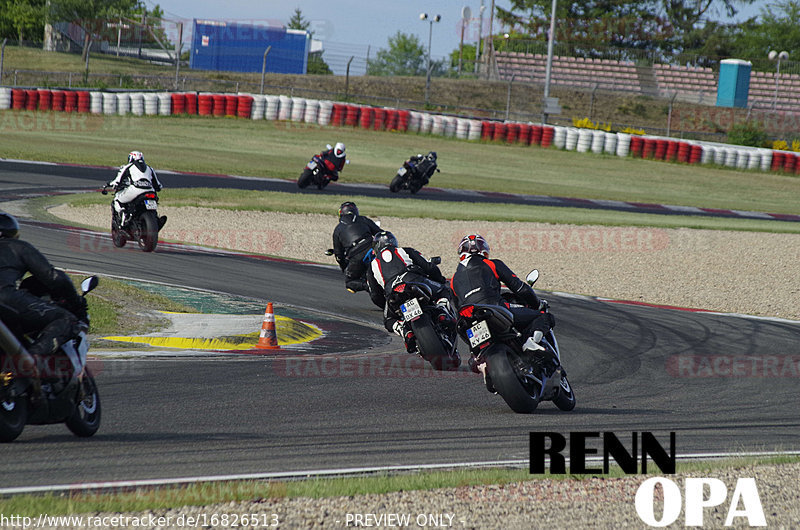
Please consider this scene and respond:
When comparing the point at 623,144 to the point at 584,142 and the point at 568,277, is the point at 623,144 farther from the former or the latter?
the point at 568,277

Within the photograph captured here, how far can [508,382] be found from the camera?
24.6 ft

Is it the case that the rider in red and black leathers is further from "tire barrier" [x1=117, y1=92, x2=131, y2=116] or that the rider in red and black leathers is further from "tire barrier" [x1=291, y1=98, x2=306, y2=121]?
"tire barrier" [x1=291, y1=98, x2=306, y2=121]

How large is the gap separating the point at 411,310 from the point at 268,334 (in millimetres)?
1630

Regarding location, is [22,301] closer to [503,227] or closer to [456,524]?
[456,524]

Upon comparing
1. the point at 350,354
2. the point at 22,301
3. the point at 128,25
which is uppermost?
the point at 128,25

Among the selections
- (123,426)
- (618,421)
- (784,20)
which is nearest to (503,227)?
(618,421)

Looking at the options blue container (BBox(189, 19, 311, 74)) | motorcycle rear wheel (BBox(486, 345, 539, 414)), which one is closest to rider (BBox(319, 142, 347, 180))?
motorcycle rear wheel (BBox(486, 345, 539, 414))

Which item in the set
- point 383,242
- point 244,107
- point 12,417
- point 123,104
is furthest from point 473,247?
point 244,107

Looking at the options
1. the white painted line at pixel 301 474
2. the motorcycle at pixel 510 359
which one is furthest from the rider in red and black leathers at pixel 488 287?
the white painted line at pixel 301 474

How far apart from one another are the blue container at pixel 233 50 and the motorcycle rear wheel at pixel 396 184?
1153 inches

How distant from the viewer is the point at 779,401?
885 cm

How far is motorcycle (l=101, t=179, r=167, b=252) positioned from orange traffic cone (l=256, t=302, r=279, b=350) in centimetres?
607

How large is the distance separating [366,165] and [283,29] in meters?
23.8

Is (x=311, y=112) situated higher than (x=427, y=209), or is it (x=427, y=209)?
(x=311, y=112)
